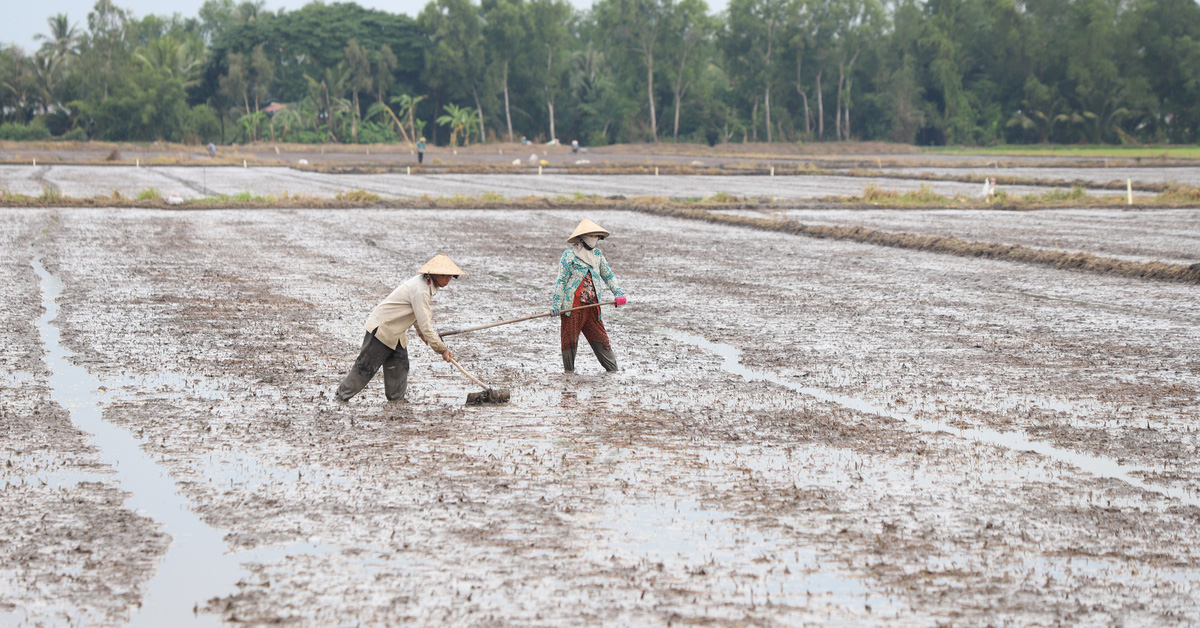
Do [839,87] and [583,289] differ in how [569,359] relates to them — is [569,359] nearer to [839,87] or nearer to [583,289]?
[583,289]

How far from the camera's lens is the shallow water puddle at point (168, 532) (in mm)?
5098

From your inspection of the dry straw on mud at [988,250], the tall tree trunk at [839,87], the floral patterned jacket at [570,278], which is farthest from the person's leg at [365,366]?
the tall tree trunk at [839,87]

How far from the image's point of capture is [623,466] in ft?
23.2

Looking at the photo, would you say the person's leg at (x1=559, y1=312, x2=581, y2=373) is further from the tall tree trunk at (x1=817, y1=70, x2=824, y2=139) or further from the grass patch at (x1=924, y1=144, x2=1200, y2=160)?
the tall tree trunk at (x1=817, y1=70, x2=824, y2=139)

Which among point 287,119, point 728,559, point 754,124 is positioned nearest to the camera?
point 728,559

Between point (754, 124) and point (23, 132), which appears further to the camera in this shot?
point (754, 124)

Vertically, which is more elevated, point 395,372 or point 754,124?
point 754,124

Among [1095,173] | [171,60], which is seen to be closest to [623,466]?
[1095,173]

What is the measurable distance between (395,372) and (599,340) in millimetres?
1878

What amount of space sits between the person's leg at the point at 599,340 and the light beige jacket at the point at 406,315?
1.63m

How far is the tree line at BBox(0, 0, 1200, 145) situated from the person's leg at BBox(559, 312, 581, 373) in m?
71.5

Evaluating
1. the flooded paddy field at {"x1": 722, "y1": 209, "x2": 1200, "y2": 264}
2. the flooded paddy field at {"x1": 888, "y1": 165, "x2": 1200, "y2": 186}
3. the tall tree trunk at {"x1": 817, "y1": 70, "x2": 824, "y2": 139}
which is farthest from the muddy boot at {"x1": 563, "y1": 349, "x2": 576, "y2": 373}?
the tall tree trunk at {"x1": 817, "y1": 70, "x2": 824, "y2": 139}

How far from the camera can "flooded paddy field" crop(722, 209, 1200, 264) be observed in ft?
64.9

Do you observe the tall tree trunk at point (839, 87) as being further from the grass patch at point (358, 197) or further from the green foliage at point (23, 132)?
the grass patch at point (358, 197)
